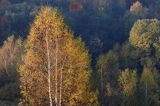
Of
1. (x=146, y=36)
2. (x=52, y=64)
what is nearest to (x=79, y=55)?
(x=52, y=64)

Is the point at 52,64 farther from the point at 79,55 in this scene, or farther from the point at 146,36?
the point at 146,36

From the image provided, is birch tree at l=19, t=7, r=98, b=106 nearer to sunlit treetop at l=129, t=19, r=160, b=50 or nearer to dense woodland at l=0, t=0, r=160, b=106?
dense woodland at l=0, t=0, r=160, b=106

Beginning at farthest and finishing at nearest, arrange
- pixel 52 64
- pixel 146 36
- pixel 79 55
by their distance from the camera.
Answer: pixel 146 36 < pixel 79 55 < pixel 52 64

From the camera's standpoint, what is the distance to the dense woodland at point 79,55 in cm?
2056

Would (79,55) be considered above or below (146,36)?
below

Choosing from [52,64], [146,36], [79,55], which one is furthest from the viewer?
[146,36]

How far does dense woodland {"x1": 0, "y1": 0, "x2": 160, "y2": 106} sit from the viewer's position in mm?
20562

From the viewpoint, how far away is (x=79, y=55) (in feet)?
69.5

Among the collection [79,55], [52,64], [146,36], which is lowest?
[52,64]

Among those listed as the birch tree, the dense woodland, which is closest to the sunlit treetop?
the dense woodland

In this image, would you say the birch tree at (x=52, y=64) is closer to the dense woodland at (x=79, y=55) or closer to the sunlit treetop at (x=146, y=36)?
the dense woodland at (x=79, y=55)

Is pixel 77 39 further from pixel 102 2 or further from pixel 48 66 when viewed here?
pixel 102 2

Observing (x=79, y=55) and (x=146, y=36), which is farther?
(x=146, y=36)

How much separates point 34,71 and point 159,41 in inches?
2265
